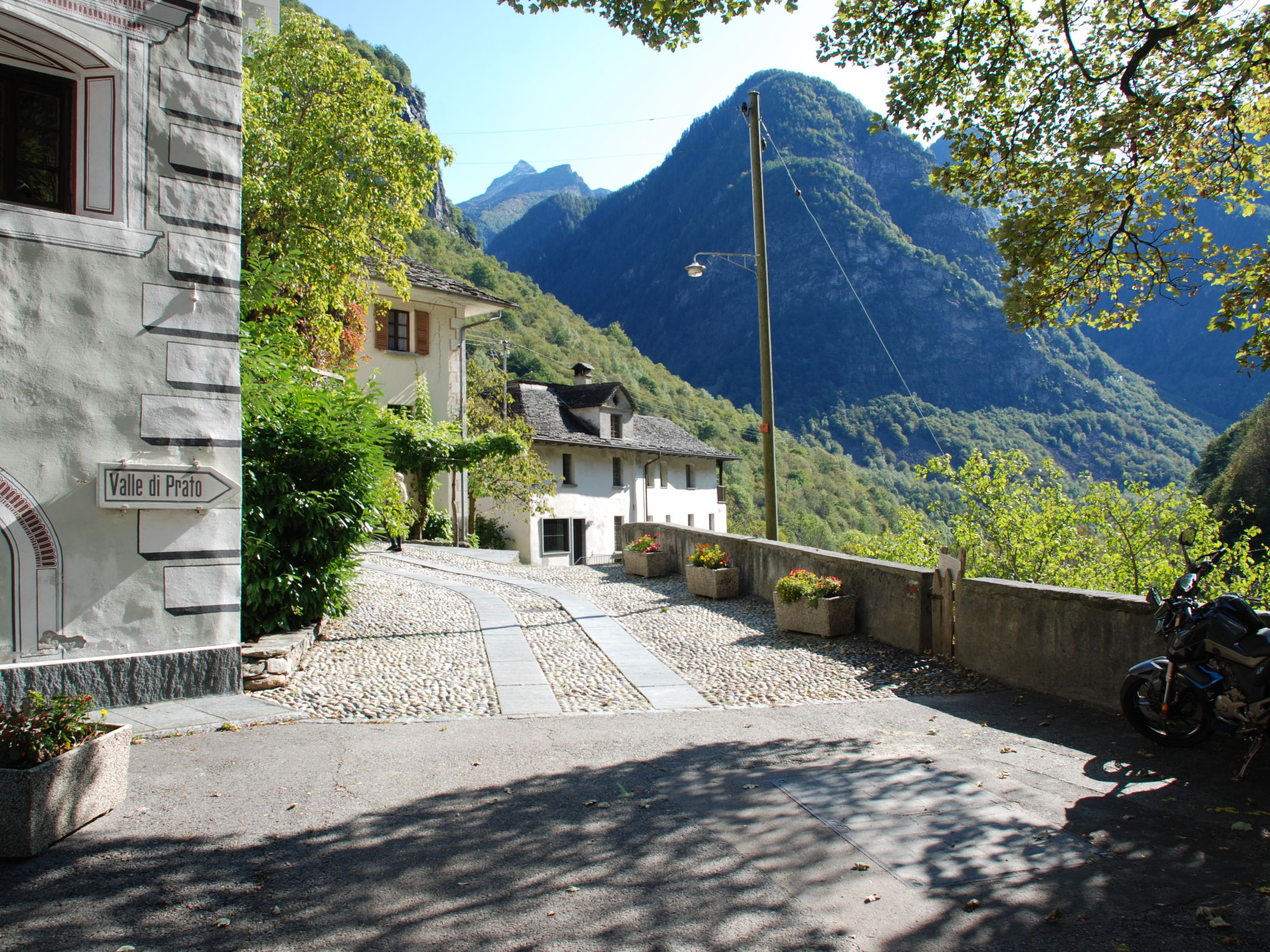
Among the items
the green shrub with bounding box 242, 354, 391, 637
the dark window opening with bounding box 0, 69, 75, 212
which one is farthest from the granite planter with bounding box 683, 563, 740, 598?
the dark window opening with bounding box 0, 69, 75, 212

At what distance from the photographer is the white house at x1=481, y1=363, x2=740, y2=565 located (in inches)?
1387

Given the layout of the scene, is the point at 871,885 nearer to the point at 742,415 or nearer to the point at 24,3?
the point at 24,3

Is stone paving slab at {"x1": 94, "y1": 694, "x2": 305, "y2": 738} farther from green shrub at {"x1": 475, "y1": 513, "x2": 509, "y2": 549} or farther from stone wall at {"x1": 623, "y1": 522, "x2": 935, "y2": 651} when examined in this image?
green shrub at {"x1": 475, "y1": 513, "x2": 509, "y2": 549}

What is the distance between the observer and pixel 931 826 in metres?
4.26

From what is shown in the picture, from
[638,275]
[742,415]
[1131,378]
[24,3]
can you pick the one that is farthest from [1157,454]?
[24,3]

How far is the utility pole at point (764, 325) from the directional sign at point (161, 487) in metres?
8.33

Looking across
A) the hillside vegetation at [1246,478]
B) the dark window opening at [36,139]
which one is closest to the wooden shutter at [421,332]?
the dark window opening at [36,139]

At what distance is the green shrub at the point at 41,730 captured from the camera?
382 cm

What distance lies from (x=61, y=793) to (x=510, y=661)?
193 inches

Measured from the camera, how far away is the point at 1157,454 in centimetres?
8481

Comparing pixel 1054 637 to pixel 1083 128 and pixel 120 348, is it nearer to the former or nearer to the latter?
pixel 1083 128

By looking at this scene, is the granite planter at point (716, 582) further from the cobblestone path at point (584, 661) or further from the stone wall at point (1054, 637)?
the stone wall at point (1054, 637)

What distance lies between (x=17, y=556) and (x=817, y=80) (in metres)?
166

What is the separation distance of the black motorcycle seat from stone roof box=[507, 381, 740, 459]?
2960cm
